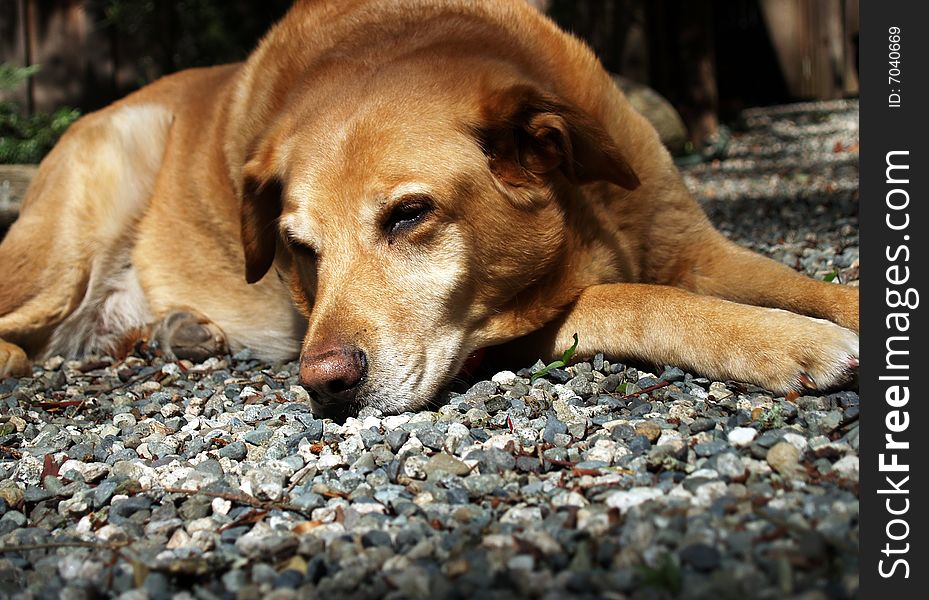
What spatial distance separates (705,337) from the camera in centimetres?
288

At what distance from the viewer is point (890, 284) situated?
2533 mm

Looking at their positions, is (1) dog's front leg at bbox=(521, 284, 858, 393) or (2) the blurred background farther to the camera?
(2) the blurred background

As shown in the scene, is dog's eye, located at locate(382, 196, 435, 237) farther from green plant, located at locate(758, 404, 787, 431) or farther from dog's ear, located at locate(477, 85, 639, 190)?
green plant, located at locate(758, 404, 787, 431)

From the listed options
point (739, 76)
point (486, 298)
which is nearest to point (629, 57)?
point (739, 76)

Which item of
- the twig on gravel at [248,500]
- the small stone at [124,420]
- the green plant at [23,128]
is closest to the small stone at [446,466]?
the twig on gravel at [248,500]

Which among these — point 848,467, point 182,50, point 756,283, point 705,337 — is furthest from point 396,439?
point 182,50

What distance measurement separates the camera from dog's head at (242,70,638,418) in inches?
108

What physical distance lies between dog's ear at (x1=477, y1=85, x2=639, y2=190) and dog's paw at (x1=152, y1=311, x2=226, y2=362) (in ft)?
6.04

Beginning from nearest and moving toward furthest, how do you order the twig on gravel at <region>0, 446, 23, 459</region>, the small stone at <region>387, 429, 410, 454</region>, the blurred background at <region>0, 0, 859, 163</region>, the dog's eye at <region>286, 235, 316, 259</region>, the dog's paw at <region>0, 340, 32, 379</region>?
the small stone at <region>387, 429, 410, 454</region>
the twig on gravel at <region>0, 446, 23, 459</region>
the dog's eye at <region>286, 235, 316, 259</region>
the dog's paw at <region>0, 340, 32, 379</region>
the blurred background at <region>0, 0, 859, 163</region>

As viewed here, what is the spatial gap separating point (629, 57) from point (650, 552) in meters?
8.18

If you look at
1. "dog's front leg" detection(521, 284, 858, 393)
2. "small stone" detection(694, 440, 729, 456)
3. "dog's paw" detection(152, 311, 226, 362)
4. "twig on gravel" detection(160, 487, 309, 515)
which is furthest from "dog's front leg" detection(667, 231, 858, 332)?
"dog's paw" detection(152, 311, 226, 362)

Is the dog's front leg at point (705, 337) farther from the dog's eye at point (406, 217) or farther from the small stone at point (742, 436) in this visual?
the dog's eye at point (406, 217)

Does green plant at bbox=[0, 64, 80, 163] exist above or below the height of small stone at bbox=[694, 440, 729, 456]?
above

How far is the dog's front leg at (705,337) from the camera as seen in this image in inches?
104
